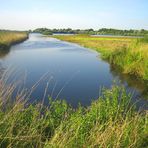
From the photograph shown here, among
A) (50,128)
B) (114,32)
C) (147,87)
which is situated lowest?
(114,32)

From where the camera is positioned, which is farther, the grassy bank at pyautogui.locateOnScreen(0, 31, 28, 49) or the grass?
the grassy bank at pyautogui.locateOnScreen(0, 31, 28, 49)

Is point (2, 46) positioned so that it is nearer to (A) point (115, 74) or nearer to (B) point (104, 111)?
(A) point (115, 74)

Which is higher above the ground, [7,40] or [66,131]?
[66,131]

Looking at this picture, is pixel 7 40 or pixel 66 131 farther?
pixel 7 40

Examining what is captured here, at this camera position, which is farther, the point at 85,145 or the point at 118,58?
the point at 118,58

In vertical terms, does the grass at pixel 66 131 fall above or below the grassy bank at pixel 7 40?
above

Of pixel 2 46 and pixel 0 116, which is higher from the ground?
pixel 0 116

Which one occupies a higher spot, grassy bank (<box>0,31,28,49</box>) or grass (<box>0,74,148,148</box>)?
grass (<box>0,74,148,148</box>)

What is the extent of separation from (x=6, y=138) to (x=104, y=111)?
282cm

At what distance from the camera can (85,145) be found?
432cm

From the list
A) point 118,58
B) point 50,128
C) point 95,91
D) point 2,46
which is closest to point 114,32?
point 2,46

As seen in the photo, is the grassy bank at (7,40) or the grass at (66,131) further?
the grassy bank at (7,40)

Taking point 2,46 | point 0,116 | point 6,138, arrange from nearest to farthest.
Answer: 1. point 6,138
2. point 0,116
3. point 2,46

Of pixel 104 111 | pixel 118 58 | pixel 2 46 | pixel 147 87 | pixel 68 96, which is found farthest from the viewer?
pixel 2 46
